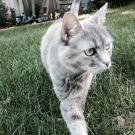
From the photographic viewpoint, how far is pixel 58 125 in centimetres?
340

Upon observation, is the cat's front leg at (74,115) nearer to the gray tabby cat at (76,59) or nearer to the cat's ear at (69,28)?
the gray tabby cat at (76,59)

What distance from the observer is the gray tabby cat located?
308 centimetres

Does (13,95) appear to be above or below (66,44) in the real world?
below

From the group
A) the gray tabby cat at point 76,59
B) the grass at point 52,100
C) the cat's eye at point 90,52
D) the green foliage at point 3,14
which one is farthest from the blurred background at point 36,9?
the cat's eye at point 90,52

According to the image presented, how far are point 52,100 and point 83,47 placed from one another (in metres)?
0.89

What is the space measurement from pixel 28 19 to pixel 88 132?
39.7 feet

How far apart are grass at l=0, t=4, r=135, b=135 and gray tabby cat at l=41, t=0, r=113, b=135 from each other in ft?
0.60

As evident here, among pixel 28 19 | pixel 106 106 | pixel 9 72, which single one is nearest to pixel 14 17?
pixel 28 19

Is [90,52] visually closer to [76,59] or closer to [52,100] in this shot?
[76,59]

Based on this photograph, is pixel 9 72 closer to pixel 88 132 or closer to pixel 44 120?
pixel 44 120

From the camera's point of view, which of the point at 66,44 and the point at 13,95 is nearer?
the point at 66,44

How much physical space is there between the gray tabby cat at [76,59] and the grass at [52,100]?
0.18 meters

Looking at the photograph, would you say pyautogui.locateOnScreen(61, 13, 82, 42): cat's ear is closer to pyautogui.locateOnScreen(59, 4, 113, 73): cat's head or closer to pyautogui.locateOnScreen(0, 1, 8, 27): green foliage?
pyautogui.locateOnScreen(59, 4, 113, 73): cat's head

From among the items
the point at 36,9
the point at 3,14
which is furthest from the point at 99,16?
the point at 36,9
